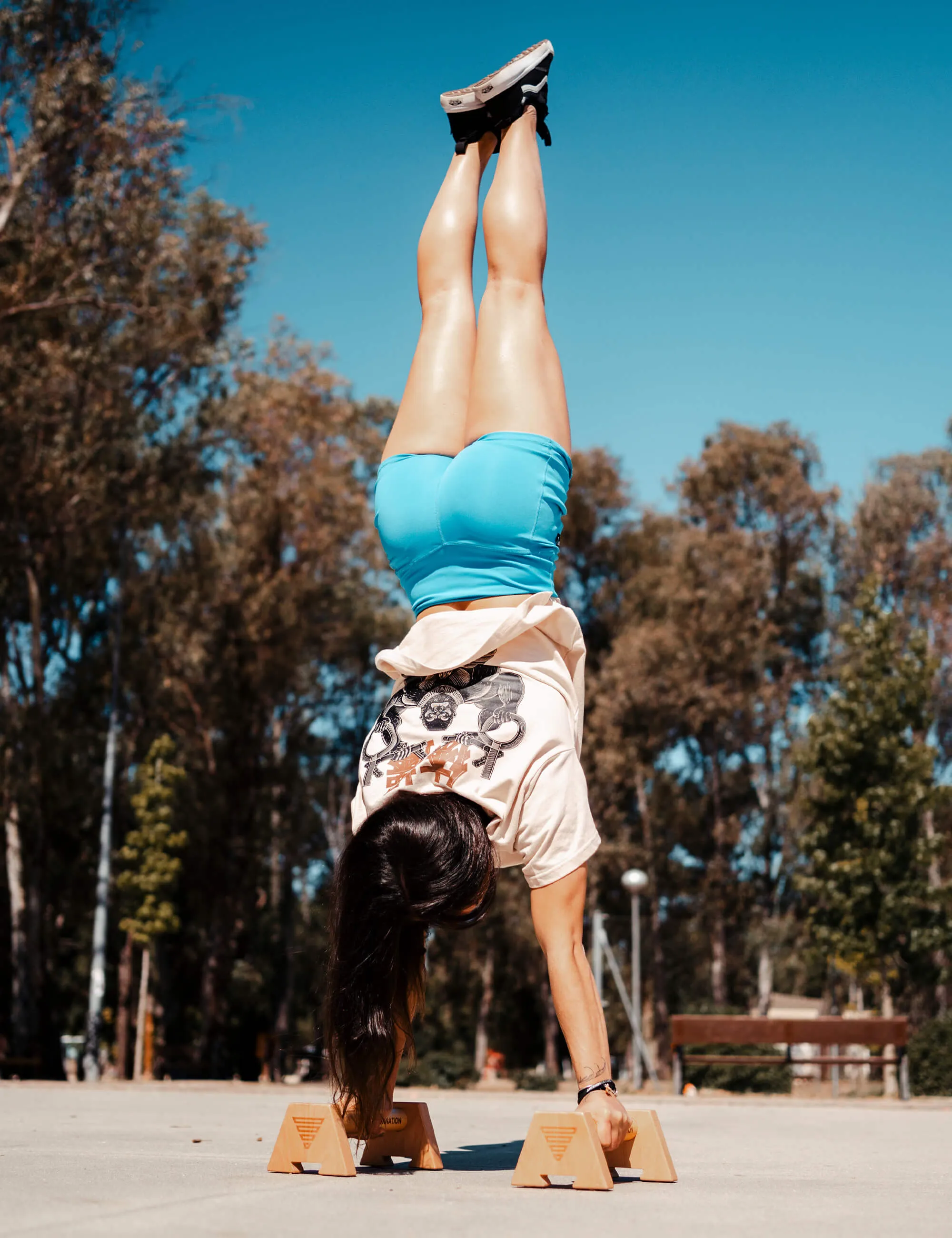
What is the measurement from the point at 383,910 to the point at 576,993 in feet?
1.64

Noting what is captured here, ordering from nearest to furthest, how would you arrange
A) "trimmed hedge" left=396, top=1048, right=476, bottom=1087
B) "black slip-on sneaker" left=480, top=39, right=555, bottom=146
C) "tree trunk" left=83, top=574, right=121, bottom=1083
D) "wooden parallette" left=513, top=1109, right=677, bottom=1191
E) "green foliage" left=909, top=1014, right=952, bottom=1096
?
"wooden parallette" left=513, top=1109, right=677, bottom=1191
"black slip-on sneaker" left=480, top=39, right=555, bottom=146
"green foliage" left=909, top=1014, right=952, bottom=1096
"trimmed hedge" left=396, top=1048, right=476, bottom=1087
"tree trunk" left=83, top=574, right=121, bottom=1083

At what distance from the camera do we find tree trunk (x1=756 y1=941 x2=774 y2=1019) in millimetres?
30797

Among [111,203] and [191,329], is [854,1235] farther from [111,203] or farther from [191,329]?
[191,329]

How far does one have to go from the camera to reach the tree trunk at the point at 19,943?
72.2 ft

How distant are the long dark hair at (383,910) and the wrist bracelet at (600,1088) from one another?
17.2 inches

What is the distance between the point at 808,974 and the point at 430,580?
111 feet

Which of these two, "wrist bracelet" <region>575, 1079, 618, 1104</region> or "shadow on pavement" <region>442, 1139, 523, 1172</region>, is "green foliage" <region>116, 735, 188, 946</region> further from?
"wrist bracelet" <region>575, 1079, 618, 1104</region>

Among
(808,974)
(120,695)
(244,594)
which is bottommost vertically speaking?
(808,974)

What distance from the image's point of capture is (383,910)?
2.82m

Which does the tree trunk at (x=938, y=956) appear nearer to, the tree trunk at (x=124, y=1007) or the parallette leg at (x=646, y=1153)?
the tree trunk at (x=124, y=1007)

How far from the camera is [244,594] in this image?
27.2 metres

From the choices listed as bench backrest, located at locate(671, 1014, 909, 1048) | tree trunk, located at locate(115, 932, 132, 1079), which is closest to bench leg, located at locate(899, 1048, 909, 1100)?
bench backrest, located at locate(671, 1014, 909, 1048)

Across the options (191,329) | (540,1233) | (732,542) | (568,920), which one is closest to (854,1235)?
(540,1233)

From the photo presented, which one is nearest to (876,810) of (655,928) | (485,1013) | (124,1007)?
(655,928)
